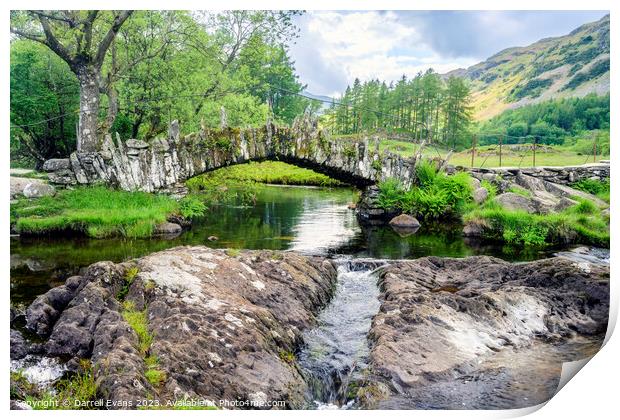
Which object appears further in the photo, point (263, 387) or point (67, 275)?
point (67, 275)

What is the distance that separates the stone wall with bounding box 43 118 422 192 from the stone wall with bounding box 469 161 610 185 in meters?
1.44

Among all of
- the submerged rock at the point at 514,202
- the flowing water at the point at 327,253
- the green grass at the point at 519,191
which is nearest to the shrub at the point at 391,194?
the flowing water at the point at 327,253

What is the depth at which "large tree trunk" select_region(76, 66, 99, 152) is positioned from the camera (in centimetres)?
607

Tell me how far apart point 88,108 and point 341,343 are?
3.95 metres

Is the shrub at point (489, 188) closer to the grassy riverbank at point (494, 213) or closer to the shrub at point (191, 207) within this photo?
the grassy riverbank at point (494, 213)

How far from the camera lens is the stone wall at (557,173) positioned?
5.61 m

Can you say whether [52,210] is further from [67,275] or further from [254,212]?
[254,212]

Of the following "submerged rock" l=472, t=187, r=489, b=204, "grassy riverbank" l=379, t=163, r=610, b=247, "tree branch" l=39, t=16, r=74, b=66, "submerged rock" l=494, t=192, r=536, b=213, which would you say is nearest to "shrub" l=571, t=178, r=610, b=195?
"grassy riverbank" l=379, t=163, r=610, b=247

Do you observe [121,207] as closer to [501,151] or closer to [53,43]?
[53,43]

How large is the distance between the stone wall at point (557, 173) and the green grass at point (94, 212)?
4.43 meters

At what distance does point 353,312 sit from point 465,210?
2.82 meters

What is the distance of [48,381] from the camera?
4094 mm

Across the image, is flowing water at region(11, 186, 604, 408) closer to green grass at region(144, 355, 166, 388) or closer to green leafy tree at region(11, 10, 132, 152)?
green grass at region(144, 355, 166, 388)

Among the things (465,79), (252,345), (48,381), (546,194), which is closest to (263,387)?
(252,345)
